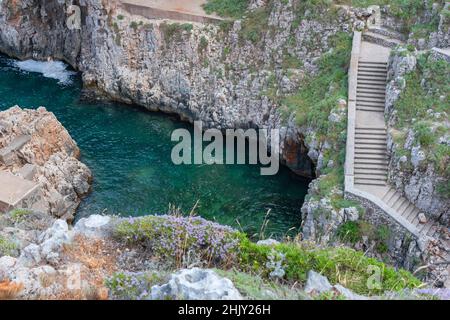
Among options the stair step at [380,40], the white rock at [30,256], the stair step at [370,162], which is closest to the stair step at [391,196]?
the stair step at [370,162]

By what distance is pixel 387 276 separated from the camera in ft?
44.3

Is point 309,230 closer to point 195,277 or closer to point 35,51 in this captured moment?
point 195,277

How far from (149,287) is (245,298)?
91.1 inches

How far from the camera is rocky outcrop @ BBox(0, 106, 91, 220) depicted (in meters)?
29.8

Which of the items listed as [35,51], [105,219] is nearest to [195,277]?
[105,219]

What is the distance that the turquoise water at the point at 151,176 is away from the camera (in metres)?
29.6

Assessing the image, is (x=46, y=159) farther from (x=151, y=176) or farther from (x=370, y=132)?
(x=370, y=132)

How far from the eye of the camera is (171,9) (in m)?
40.2

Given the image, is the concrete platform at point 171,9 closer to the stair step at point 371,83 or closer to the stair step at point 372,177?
the stair step at point 371,83

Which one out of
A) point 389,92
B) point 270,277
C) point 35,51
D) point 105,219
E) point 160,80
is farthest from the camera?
point 35,51

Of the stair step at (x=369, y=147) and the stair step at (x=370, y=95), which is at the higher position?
the stair step at (x=370, y=95)

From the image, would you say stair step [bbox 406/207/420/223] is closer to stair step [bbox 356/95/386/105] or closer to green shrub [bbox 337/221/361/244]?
green shrub [bbox 337/221/361/244]

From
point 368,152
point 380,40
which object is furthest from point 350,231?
point 380,40

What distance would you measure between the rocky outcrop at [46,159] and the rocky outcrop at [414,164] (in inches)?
719
